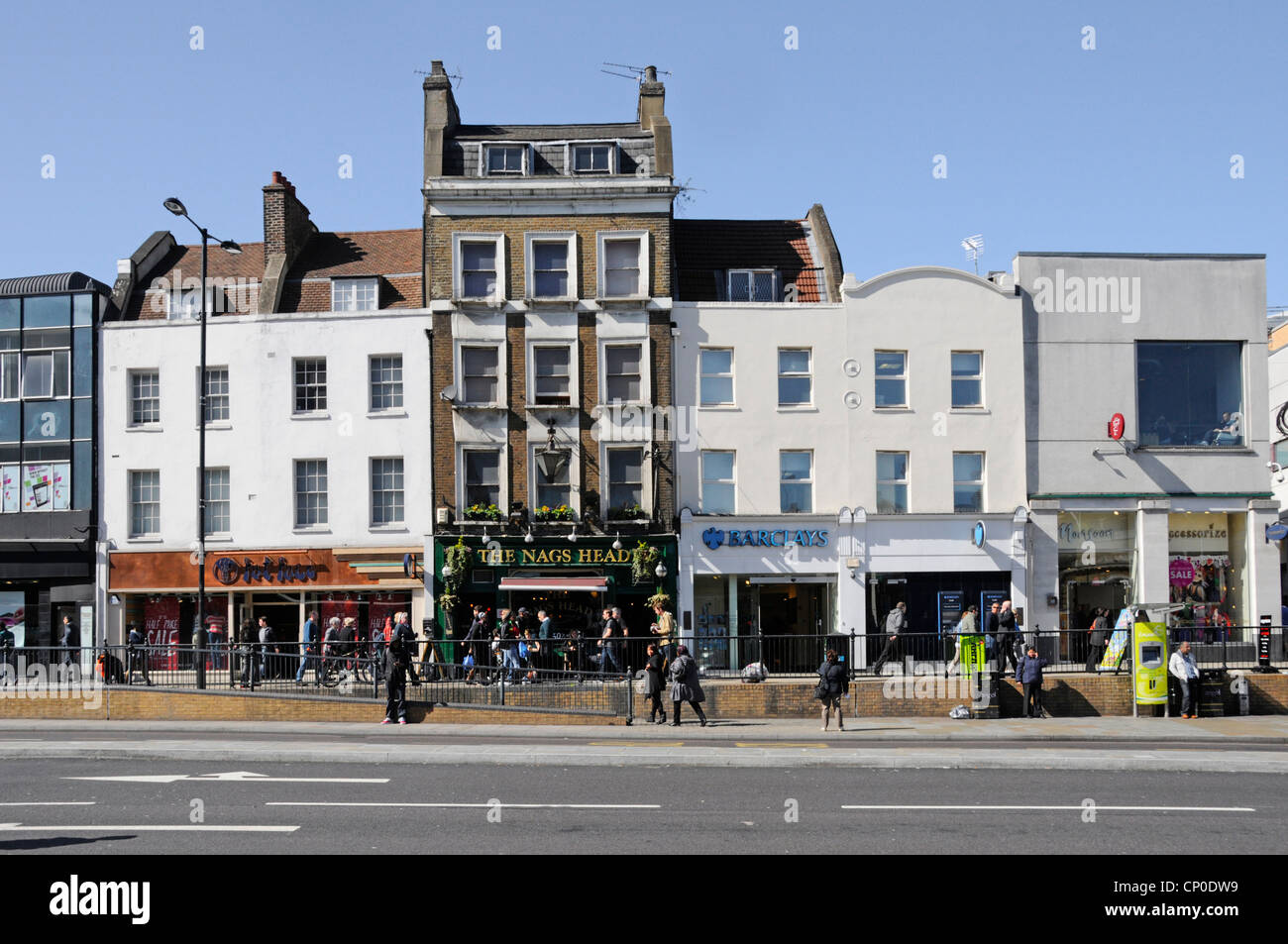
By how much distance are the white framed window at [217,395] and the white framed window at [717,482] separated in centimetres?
1390

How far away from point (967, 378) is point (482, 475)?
14.3m

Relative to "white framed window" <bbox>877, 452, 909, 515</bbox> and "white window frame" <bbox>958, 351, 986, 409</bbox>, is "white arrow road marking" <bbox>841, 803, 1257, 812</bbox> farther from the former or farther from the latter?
"white window frame" <bbox>958, 351, 986, 409</bbox>

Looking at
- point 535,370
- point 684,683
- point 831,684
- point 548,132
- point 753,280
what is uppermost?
point 548,132

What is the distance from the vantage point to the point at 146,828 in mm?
12141

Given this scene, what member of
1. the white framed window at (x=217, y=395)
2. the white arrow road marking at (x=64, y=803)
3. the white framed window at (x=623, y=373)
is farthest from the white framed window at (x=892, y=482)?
the white arrow road marking at (x=64, y=803)

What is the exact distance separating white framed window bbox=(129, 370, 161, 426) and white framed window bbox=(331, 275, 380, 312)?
18.6ft

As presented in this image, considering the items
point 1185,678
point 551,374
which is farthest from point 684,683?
point 551,374

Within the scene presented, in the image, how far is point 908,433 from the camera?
34.5 meters

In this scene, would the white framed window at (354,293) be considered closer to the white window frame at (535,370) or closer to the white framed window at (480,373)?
the white framed window at (480,373)

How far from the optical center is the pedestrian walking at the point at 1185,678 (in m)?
24.6

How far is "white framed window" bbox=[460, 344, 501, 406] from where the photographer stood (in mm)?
34438

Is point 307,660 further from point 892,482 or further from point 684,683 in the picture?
point 892,482

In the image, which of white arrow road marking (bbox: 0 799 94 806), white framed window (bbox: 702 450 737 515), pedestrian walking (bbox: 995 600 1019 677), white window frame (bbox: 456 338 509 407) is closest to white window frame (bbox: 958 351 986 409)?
white framed window (bbox: 702 450 737 515)

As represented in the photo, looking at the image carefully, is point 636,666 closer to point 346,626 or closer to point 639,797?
point 346,626
